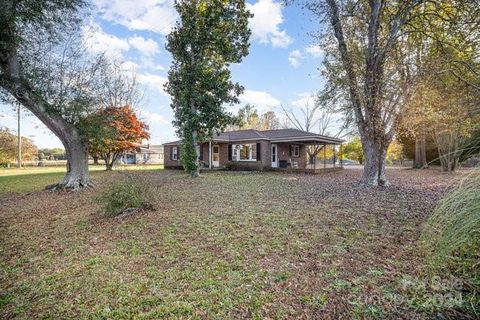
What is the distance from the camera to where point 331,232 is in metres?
5.09

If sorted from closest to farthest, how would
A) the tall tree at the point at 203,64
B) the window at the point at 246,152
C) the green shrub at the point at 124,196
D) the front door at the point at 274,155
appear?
1. the green shrub at the point at 124,196
2. the tall tree at the point at 203,64
3. the window at the point at 246,152
4. the front door at the point at 274,155

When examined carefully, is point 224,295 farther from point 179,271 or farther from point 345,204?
point 345,204

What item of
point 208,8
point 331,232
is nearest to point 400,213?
point 331,232

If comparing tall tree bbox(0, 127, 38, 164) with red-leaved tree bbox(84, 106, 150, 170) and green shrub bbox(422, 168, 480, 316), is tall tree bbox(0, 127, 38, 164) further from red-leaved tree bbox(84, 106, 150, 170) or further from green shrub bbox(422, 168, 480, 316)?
green shrub bbox(422, 168, 480, 316)

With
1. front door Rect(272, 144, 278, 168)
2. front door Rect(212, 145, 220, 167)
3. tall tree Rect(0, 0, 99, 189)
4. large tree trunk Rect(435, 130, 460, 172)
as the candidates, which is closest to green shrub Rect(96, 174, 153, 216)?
tall tree Rect(0, 0, 99, 189)

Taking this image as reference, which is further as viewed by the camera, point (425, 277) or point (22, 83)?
point (22, 83)

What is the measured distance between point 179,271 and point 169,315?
3.19 feet

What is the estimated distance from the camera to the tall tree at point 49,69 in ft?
30.7

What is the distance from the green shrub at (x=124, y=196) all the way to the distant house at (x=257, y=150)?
14.2 metres

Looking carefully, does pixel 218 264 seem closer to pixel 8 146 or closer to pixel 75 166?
pixel 75 166

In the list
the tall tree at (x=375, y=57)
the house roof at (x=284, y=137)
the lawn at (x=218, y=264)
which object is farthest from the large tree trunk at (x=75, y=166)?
the tall tree at (x=375, y=57)

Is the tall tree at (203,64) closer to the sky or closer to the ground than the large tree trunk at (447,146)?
closer to the sky

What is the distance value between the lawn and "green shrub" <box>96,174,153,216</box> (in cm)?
29

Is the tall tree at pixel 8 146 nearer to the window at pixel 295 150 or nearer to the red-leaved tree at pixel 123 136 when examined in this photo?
the red-leaved tree at pixel 123 136
